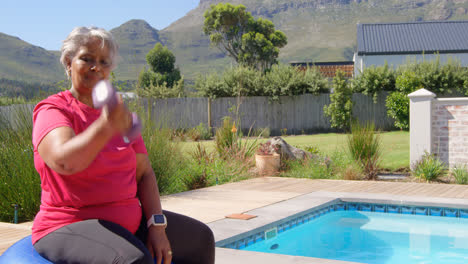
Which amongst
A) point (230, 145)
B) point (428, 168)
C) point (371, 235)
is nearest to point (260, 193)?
Result: point (371, 235)

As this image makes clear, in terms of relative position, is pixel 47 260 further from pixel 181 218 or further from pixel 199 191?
pixel 199 191

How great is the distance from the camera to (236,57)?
126 ft

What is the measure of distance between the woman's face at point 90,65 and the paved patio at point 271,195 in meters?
2.36

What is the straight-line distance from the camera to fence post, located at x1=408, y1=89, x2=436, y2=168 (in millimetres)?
7988

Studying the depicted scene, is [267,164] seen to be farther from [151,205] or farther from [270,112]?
[270,112]

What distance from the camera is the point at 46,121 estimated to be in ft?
5.16

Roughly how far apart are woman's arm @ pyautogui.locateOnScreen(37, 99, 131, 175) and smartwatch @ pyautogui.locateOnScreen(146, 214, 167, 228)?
61cm

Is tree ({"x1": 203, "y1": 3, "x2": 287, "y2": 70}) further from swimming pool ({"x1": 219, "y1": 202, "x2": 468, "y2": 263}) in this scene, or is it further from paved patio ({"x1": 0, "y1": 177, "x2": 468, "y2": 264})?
swimming pool ({"x1": 219, "y1": 202, "x2": 468, "y2": 263})

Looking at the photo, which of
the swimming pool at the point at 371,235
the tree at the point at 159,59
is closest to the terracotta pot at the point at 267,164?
the swimming pool at the point at 371,235

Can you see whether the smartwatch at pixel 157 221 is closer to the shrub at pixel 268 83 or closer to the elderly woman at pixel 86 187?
the elderly woman at pixel 86 187

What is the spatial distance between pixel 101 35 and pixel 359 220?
463 cm

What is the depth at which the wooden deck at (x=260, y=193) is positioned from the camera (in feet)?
16.8

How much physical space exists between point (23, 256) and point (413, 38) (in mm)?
30395

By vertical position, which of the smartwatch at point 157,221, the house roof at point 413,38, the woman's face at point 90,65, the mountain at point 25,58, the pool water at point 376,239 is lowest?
the pool water at point 376,239
